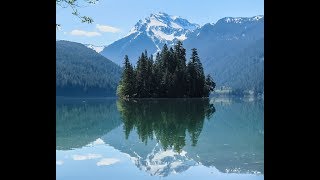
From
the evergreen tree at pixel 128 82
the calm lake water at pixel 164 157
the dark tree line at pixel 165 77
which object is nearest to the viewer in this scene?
the calm lake water at pixel 164 157

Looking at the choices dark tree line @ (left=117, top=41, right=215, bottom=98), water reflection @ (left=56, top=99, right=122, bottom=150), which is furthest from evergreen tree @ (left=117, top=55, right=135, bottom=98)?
water reflection @ (left=56, top=99, right=122, bottom=150)

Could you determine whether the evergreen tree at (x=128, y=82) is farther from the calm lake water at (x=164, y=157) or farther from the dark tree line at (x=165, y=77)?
the calm lake water at (x=164, y=157)

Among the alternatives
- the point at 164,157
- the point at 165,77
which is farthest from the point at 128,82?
the point at 164,157

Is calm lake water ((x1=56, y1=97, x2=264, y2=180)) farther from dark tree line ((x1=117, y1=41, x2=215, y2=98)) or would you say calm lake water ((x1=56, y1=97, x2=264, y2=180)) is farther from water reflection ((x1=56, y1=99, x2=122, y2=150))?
dark tree line ((x1=117, y1=41, x2=215, y2=98))

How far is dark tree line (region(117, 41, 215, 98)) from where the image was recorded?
94312 mm

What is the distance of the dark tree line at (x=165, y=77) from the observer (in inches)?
3713

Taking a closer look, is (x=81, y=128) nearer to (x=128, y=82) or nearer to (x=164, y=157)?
(x=164, y=157)

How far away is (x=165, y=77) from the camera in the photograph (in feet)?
310

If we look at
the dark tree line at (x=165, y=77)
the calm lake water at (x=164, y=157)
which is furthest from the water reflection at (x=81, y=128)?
the dark tree line at (x=165, y=77)

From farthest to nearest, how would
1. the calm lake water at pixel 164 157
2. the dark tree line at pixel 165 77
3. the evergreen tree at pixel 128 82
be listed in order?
the evergreen tree at pixel 128 82 < the dark tree line at pixel 165 77 < the calm lake water at pixel 164 157
